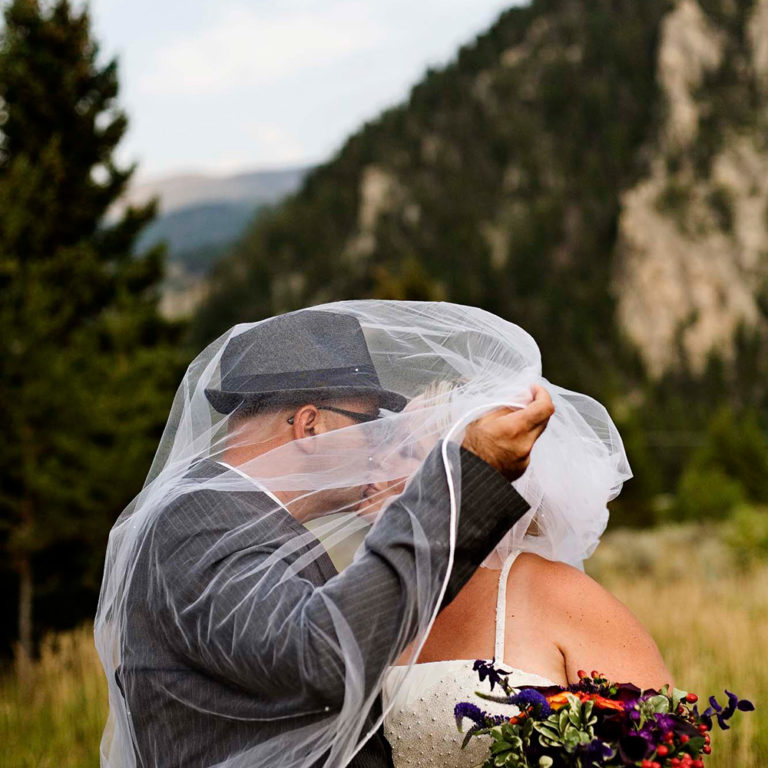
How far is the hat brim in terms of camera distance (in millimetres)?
2348

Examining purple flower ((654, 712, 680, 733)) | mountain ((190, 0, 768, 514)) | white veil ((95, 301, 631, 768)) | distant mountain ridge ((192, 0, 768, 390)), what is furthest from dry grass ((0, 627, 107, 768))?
distant mountain ridge ((192, 0, 768, 390))

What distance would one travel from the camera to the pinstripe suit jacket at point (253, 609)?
1.91 metres

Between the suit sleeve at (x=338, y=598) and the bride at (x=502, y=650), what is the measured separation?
1.25 feet

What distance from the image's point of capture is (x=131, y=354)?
1491 centimetres

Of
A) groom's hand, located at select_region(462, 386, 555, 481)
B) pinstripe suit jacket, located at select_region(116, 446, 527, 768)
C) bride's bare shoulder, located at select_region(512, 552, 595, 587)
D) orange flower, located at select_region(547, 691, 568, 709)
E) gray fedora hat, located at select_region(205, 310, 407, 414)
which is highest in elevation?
gray fedora hat, located at select_region(205, 310, 407, 414)

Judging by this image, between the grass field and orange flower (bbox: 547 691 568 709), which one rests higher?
orange flower (bbox: 547 691 568 709)

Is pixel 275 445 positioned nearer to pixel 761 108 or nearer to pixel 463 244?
pixel 463 244

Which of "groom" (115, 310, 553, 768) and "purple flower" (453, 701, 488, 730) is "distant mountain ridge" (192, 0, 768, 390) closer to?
"groom" (115, 310, 553, 768)

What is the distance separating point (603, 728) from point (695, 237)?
9048 centimetres

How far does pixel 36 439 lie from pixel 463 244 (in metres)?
86.7

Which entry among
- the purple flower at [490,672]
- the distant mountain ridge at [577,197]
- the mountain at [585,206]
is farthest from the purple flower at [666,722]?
the distant mountain ridge at [577,197]

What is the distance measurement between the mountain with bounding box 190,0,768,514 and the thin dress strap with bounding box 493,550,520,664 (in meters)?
72.1

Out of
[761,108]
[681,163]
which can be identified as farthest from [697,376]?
[761,108]

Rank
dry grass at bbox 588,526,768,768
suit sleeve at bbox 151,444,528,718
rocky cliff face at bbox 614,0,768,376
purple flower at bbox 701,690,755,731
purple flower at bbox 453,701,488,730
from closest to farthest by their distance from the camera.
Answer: suit sleeve at bbox 151,444,528,718 < purple flower at bbox 701,690,755,731 < purple flower at bbox 453,701,488,730 < dry grass at bbox 588,526,768,768 < rocky cliff face at bbox 614,0,768,376
